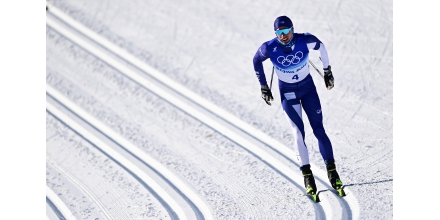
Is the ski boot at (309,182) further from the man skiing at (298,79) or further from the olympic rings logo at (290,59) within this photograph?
the olympic rings logo at (290,59)

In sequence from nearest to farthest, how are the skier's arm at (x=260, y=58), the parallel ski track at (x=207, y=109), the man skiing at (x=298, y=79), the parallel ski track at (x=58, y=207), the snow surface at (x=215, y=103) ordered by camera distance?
1. the man skiing at (x=298, y=79)
2. the skier's arm at (x=260, y=58)
3. the parallel ski track at (x=207, y=109)
4. the snow surface at (x=215, y=103)
5. the parallel ski track at (x=58, y=207)

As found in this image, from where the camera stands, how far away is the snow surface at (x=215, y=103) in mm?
8258

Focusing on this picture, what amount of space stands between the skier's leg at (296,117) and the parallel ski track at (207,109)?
0.65 m

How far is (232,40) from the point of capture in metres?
11.9

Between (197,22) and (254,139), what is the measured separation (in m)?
3.78

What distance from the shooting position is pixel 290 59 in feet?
23.0

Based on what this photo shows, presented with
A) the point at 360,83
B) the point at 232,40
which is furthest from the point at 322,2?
the point at 360,83

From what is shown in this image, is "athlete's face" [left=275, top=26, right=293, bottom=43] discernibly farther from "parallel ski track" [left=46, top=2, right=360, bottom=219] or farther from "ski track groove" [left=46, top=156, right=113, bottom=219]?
"ski track groove" [left=46, top=156, right=113, bottom=219]

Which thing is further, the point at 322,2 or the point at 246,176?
the point at 322,2

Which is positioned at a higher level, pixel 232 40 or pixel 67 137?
pixel 232 40

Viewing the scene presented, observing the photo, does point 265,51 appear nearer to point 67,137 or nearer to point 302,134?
point 302,134

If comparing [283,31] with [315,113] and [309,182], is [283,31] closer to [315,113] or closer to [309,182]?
[315,113]

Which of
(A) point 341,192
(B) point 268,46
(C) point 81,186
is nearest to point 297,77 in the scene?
(B) point 268,46

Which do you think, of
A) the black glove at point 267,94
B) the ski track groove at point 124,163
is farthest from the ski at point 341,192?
the ski track groove at point 124,163
